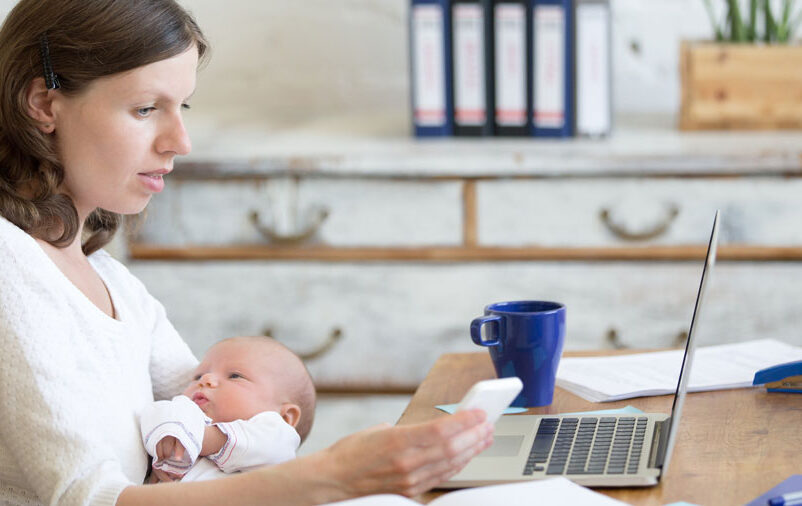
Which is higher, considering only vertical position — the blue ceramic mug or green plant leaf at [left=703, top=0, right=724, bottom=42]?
green plant leaf at [left=703, top=0, right=724, bottom=42]

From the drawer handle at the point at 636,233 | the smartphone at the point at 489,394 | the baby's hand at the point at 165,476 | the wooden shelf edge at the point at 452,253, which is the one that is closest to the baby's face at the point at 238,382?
the baby's hand at the point at 165,476

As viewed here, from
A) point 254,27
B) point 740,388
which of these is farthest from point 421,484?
point 254,27

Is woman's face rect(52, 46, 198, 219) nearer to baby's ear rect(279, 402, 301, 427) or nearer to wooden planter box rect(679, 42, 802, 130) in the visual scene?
baby's ear rect(279, 402, 301, 427)

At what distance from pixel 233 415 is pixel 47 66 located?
44 centimetres

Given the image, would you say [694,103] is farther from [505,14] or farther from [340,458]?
[340,458]

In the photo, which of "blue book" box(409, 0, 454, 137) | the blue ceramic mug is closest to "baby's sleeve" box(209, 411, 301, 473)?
the blue ceramic mug

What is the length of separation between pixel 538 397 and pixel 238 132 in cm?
140

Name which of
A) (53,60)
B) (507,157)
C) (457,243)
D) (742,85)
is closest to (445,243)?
(457,243)

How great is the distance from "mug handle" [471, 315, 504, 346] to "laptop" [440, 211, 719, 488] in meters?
0.08

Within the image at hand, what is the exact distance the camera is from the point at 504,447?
35.6 inches

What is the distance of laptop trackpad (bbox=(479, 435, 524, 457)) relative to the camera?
2.92ft

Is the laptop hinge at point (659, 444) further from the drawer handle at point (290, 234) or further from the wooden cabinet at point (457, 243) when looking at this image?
the drawer handle at point (290, 234)

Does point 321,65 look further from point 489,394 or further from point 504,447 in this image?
point 489,394

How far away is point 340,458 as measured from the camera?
0.82 m
